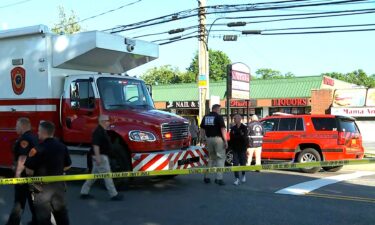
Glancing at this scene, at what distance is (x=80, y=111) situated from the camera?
10.5 meters

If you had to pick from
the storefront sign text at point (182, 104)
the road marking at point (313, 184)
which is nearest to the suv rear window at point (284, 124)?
the road marking at point (313, 184)

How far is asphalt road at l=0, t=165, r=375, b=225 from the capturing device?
24.3 feet

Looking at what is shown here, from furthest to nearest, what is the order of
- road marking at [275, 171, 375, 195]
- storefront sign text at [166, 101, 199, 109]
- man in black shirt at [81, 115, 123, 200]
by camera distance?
storefront sign text at [166, 101, 199, 109] → road marking at [275, 171, 375, 195] → man in black shirt at [81, 115, 123, 200]

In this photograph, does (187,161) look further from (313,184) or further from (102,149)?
(313,184)

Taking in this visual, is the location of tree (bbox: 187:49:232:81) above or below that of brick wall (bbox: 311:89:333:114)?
above

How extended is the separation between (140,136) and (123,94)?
1544mm

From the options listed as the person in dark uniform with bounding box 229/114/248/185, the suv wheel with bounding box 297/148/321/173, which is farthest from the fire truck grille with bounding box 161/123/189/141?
the suv wheel with bounding box 297/148/321/173

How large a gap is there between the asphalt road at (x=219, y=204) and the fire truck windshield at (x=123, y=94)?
6.21ft

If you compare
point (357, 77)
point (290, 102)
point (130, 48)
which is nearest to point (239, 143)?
point (130, 48)

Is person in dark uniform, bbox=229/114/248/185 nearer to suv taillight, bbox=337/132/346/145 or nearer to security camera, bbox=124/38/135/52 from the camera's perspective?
security camera, bbox=124/38/135/52

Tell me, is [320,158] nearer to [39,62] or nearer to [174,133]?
[174,133]

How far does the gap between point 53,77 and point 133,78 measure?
191 cm

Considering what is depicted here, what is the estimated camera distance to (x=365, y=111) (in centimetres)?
3356

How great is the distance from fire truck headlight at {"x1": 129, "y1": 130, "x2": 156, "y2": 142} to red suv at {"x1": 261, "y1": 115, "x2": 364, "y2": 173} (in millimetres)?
5780
